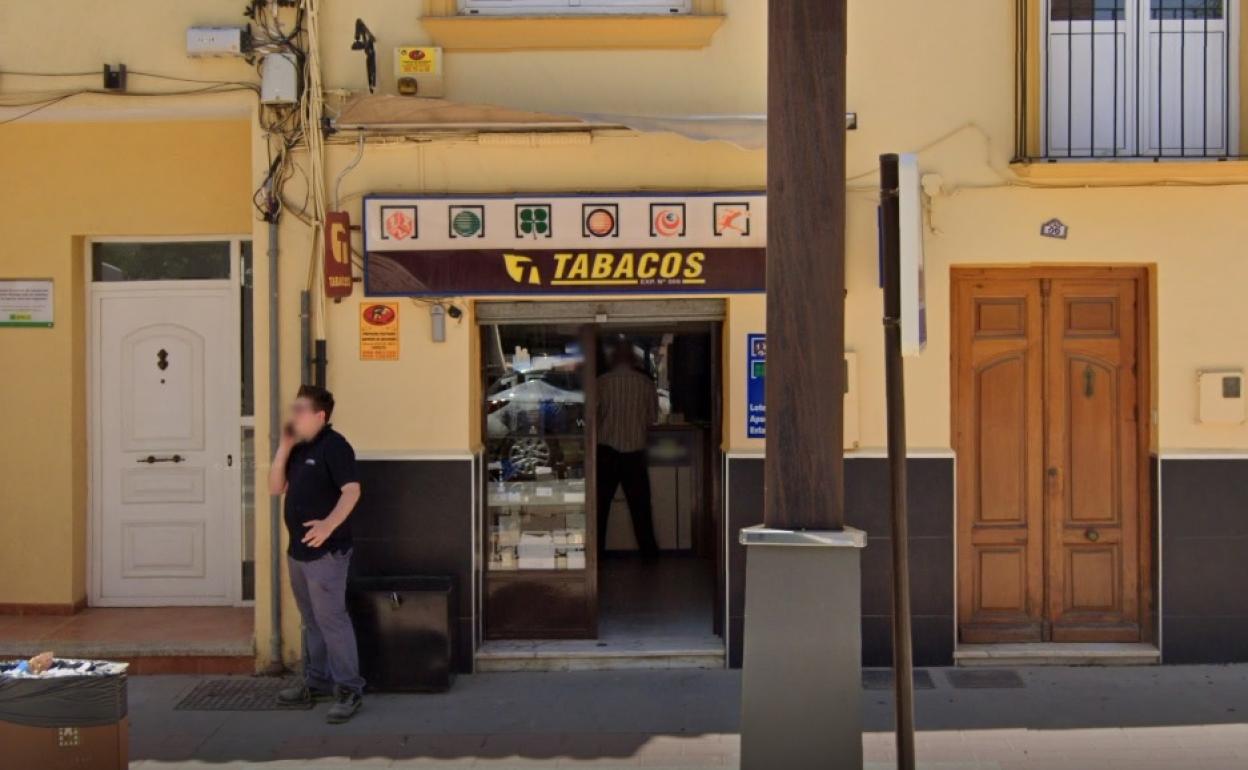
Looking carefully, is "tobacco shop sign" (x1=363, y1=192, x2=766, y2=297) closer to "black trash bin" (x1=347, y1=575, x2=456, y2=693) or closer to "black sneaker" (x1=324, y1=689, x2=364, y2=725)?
"black trash bin" (x1=347, y1=575, x2=456, y2=693)

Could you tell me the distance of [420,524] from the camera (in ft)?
25.5

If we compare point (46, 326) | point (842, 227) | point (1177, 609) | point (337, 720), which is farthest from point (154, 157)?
point (1177, 609)

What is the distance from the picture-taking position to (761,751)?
486cm

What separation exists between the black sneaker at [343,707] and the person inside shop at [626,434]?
10.4ft

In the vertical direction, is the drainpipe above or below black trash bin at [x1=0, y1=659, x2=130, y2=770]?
above

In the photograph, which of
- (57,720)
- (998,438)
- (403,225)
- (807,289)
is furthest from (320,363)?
(998,438)

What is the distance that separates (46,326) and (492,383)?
3159 millimetres

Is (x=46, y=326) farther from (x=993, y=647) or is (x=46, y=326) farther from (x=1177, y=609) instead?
(x=1177, y=609)

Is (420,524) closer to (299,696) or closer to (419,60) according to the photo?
(299,696)

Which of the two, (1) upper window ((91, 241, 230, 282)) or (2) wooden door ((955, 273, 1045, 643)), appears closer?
(2) wooden door ((955, 273, 1045, 643))

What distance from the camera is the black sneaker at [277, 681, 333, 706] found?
7.29 m

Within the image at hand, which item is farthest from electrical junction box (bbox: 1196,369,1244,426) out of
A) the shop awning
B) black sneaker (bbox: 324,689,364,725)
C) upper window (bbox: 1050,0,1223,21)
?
black sneaker (bbox: 324,689,364,725)

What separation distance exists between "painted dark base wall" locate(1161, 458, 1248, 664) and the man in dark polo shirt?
4912 millimetres

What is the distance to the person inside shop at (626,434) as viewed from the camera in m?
9.51
